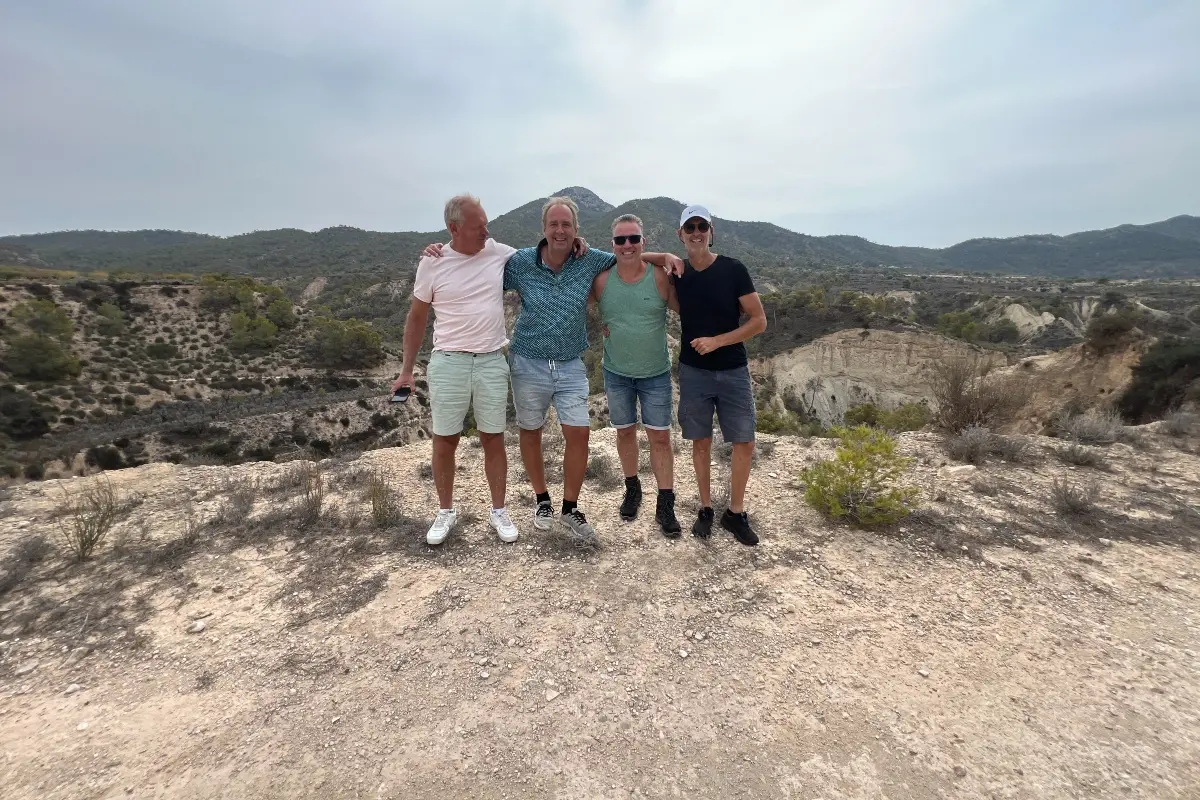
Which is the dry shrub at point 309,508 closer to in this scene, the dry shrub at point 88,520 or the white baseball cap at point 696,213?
the dry shrub at point 88,520

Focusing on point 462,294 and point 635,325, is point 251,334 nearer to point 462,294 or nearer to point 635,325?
point 462,294

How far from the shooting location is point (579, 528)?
332cm

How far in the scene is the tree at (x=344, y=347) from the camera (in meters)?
32.6

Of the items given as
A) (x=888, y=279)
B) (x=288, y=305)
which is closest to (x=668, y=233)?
(x=888, y=279)

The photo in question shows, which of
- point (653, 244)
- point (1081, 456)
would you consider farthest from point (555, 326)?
point (653, 244)

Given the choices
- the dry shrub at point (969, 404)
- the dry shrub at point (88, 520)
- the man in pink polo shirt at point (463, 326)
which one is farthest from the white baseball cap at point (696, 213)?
the dry shrub at point (969, 404)

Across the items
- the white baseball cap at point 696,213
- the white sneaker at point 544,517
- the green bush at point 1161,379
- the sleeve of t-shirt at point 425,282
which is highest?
the white baseball cap at point 696,213

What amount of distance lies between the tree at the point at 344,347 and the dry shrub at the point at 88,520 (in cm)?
3128

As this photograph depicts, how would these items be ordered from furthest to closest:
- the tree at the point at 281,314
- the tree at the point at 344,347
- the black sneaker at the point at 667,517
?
the tree at the point at 281,314 < the tree at the point at 344,347 < the black sneaker at the point at 667,517

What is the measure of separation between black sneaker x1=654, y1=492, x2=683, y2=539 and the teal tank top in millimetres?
907

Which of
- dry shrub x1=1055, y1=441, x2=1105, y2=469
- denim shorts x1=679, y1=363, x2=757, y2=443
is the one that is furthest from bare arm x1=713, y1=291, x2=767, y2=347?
dry shrub x1=1055, y1=441, x2=1105, y2=469

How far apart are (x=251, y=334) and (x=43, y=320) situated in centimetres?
889

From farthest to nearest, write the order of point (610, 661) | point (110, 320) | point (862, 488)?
point (110, 320), point (862, 488), point (610, 661)

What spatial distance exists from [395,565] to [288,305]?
3858 cm
